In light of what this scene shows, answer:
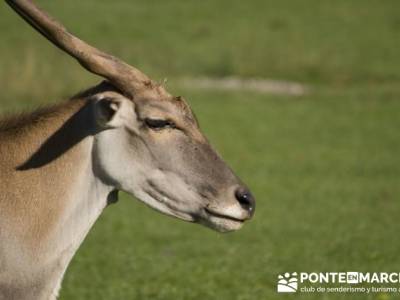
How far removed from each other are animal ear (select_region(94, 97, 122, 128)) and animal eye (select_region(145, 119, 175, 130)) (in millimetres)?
179

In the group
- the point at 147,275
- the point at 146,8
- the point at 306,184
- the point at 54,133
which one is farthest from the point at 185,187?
the point at 146,8

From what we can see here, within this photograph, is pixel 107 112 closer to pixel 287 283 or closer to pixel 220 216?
pixel 220 216

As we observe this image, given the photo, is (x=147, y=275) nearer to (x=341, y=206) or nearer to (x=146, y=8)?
(x=341, y=206)

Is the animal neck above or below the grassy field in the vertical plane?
below

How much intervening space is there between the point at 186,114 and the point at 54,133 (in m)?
0.76

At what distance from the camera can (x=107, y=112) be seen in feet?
17.4

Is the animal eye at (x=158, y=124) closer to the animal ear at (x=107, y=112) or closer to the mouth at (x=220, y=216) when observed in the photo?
the animal ear at (x=107, y=112)

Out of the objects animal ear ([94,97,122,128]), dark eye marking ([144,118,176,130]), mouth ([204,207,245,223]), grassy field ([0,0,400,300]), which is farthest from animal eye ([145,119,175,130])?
grassy field ([0,0,400,300])

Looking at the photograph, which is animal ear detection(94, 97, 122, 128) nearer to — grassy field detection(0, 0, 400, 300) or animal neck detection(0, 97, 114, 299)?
animal neck detection(0, 97, 114, 299)

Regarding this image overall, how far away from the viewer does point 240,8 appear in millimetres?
42250

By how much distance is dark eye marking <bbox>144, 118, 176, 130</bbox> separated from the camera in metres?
5.39

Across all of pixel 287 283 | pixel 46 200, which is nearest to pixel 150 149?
pixel 46 200

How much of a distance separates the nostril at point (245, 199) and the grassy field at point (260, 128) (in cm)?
220

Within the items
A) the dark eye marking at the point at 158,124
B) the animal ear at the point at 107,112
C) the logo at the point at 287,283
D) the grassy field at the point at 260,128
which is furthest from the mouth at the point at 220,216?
the logo at the point at 287,283
